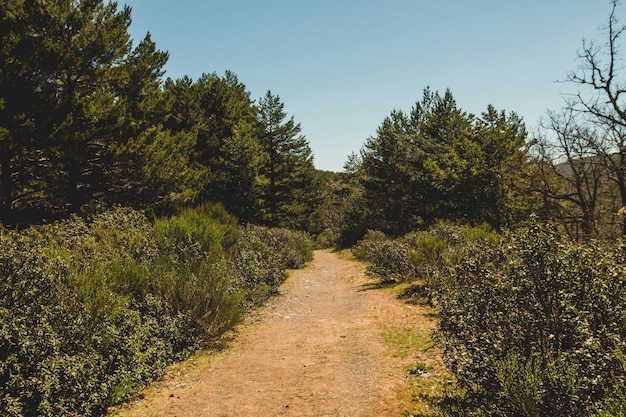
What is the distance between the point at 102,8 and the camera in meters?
13.1

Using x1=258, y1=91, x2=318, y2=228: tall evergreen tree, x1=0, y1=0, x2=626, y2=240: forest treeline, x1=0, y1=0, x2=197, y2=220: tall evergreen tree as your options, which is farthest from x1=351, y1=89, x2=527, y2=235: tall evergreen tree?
x1=0, y1=0, x2=197, y2=220: tall evergreen tree

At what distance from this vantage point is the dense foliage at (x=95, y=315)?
3.74m

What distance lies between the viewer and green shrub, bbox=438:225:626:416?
279 centimetres

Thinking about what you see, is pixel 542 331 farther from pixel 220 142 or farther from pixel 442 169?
pixel 220 142

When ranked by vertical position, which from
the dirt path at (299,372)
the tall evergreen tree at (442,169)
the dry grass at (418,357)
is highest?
the tall evergreen tree at (442,169)

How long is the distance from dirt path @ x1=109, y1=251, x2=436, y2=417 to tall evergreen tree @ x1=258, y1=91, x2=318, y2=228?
76.2 feet

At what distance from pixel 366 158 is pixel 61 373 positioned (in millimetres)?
28856

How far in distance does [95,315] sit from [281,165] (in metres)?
27.6

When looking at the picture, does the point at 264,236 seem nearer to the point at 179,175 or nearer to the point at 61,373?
the point at 179,175

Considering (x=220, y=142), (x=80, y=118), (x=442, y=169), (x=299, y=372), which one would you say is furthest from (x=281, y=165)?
(x=299, y=372)

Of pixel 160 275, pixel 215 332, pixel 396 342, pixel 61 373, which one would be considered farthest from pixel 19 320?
pixel 396 342

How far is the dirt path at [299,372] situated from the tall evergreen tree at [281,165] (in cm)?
2322

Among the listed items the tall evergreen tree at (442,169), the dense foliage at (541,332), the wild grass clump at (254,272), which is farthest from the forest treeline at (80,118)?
the tall evergreen tree at (442,169)

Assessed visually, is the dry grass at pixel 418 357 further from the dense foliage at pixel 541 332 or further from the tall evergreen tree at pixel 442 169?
the tall evergreen tree at pixel 442 169
